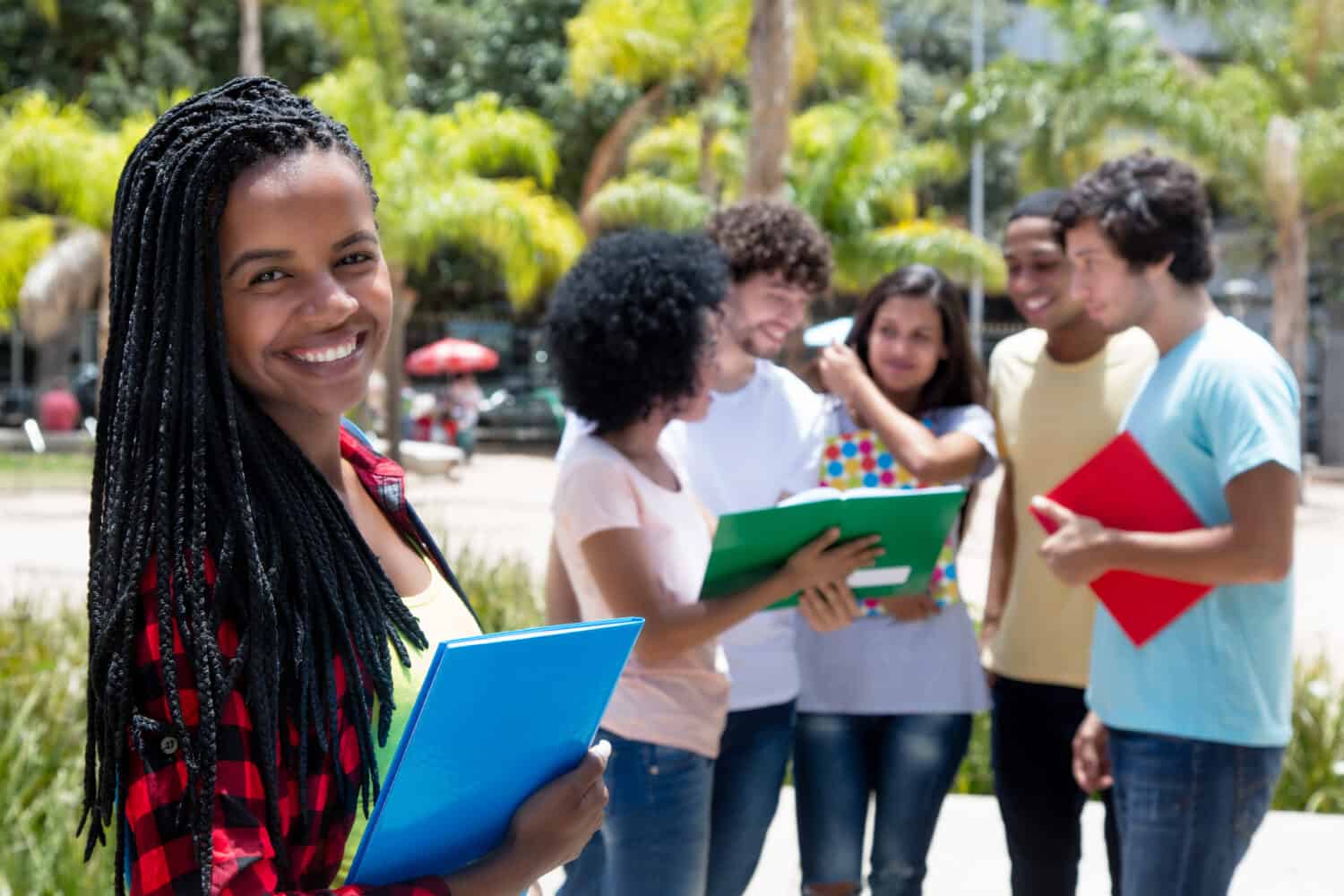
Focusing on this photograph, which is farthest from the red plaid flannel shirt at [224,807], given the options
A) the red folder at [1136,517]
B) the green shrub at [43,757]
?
the green shrub at [43,757]

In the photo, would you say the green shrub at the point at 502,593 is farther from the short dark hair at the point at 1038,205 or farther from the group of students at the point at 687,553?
the short dark hair at the point at 1038,205

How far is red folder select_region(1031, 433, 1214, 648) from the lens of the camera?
8.92ft

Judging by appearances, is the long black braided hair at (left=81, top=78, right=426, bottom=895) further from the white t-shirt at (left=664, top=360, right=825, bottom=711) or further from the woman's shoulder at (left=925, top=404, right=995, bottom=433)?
the woman's shoulder at (left=925, top=404, right=995, bottom=433)

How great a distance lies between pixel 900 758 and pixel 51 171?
751 inches

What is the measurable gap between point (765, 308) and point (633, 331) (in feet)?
2.24

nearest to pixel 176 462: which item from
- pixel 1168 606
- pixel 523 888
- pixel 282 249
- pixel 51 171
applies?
pixel 282 249

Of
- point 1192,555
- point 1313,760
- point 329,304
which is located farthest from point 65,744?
point 1313,760

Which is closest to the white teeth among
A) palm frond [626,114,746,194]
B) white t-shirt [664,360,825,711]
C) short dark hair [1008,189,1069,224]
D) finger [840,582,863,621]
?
finger [840,582,863,621]

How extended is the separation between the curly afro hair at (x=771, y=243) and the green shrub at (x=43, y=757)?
1845 mm

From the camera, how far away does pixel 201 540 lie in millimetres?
1316

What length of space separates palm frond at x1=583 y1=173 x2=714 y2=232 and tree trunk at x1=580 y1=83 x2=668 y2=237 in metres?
3.37

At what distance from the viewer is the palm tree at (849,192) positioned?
19766 mm

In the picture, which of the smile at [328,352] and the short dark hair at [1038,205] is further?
the short dark hair at [1038,205]

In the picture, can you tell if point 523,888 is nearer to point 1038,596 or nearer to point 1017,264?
point 1038,596
